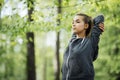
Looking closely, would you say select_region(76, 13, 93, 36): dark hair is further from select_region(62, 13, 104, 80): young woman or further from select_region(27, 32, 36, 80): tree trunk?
select_region(27, 32, 36, 80): tree trunk

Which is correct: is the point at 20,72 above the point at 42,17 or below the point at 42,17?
below

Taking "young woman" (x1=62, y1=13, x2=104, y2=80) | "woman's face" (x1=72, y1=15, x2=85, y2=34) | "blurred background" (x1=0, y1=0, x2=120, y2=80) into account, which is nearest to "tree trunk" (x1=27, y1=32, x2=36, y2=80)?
"blurred background" (x1=0, y1=0, x2=120, y2=80)

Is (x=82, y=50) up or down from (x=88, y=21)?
down

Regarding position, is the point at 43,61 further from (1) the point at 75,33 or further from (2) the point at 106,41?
(1) the point at 75,33

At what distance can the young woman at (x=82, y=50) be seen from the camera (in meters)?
4.81

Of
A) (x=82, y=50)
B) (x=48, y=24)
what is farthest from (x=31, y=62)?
(x=82, y=50)

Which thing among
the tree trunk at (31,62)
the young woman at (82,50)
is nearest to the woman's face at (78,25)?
the young woman at (82,50)

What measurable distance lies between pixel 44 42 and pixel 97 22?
44540 mm

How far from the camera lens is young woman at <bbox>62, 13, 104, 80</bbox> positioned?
4809 mm

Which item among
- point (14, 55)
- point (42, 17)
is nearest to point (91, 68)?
point (42, 17)

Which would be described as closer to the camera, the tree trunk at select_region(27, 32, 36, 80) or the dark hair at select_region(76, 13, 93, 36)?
the dark hair at select_region(76, 13, 93, 36)

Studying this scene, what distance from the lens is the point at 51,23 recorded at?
9750 millimetres

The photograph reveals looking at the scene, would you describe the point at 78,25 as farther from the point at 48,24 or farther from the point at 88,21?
the point at 48,24

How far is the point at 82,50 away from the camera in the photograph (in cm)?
486
